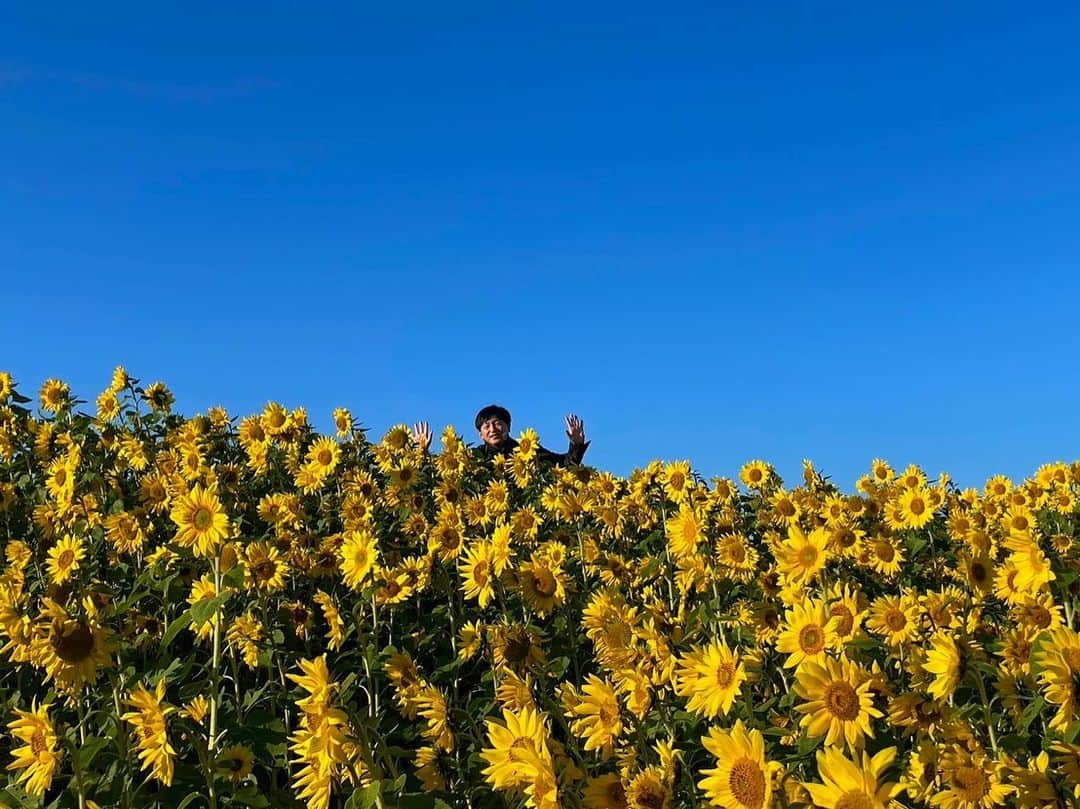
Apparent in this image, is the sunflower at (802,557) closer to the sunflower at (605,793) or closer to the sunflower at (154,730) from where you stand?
the sunflower at (605,793)

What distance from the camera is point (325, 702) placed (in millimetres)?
3381

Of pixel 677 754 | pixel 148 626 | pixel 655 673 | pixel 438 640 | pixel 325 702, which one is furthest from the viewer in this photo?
pixel 438 640

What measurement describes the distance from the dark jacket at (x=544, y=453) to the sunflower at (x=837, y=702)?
946cm

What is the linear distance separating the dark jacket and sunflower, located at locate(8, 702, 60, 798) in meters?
9.03

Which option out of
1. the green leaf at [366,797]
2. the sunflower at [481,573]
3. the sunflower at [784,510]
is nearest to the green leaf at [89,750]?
the green leaf at [366,797]

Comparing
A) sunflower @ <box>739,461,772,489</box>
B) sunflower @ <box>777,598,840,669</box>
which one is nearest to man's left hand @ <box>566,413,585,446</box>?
sunflower @ <box>739,461,772,489</box>

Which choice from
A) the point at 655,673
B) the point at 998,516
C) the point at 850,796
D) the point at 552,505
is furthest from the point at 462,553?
the point at 998,516

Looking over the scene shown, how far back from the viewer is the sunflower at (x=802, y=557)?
18.1ft

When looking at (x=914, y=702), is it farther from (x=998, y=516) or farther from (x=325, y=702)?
(x=998, y=516)

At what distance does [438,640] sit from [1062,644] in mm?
4975

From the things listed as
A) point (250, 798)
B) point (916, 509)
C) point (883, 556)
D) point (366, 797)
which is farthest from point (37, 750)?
point (916, 509)

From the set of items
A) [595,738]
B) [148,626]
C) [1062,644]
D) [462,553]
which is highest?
[462,553]

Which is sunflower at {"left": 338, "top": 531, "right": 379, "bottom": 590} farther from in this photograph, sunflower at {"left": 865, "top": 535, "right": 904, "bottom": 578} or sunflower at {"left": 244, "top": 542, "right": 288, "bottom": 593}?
sunflower at {"left": 865, "top": 535, "right": 904, "bottom": 578}

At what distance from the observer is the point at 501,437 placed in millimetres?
14789
